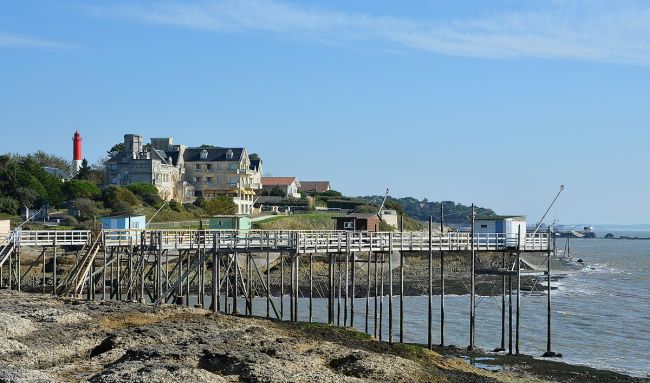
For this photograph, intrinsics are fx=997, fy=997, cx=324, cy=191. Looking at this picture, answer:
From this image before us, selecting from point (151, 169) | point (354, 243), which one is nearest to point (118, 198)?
point (151, 169)

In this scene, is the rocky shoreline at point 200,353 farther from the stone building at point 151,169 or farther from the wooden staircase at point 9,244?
the stone building at point 151,169

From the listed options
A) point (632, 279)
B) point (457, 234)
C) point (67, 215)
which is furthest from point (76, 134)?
point (457, 234)

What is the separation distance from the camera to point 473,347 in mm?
44344

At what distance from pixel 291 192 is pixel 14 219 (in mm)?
66721

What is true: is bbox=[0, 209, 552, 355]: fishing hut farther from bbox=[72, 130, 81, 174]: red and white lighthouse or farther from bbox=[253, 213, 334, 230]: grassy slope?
bbox=[72, 130, 81, 174]: red and white lighthouse

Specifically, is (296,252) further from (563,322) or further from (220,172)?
(220,172)

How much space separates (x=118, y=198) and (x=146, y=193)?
699 cm

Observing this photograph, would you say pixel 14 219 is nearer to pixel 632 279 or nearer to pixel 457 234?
pixel 457 234

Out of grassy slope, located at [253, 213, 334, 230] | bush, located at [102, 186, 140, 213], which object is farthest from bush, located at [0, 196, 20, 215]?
grassy slope, located at [253, 213, 334, 230]

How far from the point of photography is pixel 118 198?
346ft

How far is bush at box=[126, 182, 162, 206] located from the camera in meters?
111

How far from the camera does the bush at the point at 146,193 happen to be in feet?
365

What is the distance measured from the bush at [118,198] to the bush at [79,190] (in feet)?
3.82

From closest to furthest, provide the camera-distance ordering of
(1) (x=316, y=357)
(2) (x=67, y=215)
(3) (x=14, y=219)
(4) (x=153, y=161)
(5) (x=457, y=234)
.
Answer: (1) (x=316, y=357) → (5) (x=457, y=234) → (3) (x=14, y=219) → (2) (x=67, y=215) → (4) (x=153, y=161)
